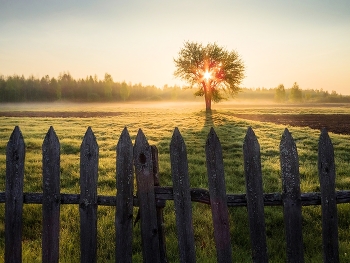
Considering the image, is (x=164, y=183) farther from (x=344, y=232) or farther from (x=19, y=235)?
(x=19, y=235)

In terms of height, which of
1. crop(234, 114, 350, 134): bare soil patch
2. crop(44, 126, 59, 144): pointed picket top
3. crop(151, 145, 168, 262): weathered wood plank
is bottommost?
crop(234, 114, 350, 134): bare soil patch

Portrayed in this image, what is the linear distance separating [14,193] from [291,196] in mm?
3127

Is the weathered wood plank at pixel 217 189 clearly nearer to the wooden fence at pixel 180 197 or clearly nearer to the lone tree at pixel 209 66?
the wooden fence at pixel 180 197

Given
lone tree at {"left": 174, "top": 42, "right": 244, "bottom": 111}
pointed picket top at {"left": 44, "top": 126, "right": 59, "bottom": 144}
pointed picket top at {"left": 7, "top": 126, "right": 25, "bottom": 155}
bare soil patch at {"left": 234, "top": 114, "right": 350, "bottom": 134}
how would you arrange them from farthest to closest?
lone tree at {"left": 174, "top": 42, "right": 244, "bottom": 111}
bare soil patch at {"left": 234, "top": 114, "right": 350, "bottom": 134}
pointed picket top at {"left": 7, "top": 126, "right": 25, "bottom": 155}
pointed picket top at {"left": 44, "top": 126, "right": 59, "bottom": 144}

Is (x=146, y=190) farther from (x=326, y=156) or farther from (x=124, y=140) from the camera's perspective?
(x=326, y=156)

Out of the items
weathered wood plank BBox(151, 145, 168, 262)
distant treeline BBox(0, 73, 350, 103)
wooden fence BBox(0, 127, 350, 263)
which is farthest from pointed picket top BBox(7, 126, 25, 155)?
distant treeline BBox(0, 73, 350, 103)

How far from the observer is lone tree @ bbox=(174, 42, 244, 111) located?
1905 inches

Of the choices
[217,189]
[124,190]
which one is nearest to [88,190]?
[124,190]

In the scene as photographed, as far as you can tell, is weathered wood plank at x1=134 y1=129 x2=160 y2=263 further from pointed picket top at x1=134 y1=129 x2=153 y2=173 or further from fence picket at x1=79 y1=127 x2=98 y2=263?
fence picket at x1=79 y1=127 x2=98 y2=263

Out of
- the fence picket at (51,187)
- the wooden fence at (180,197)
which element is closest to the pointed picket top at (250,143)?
the wooden fence at (180,197)

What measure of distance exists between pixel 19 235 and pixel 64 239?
4.33 feet

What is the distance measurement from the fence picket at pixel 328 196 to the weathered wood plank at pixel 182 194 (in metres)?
1.45

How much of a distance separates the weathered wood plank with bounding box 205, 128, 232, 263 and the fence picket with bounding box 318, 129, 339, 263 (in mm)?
1080

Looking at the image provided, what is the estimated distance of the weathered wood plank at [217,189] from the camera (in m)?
3.15
